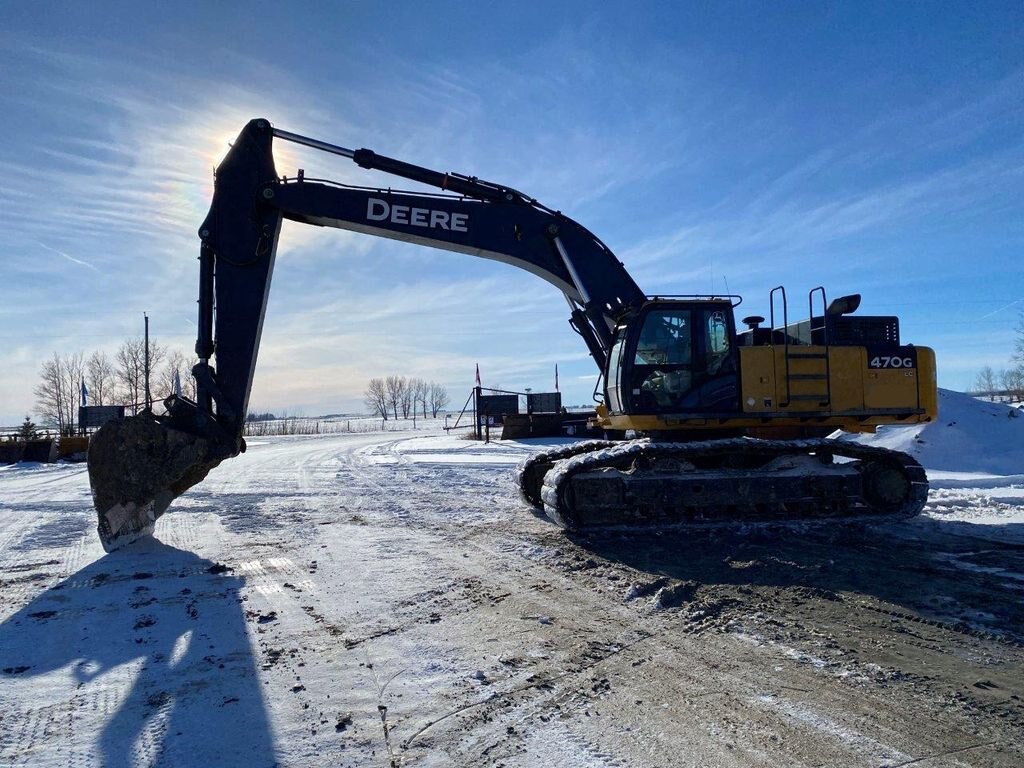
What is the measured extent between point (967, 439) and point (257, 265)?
14.7 metres

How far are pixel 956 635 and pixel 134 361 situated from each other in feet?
176

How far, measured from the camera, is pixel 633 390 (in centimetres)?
850

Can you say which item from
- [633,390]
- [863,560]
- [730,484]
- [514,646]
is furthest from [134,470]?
[863,560]

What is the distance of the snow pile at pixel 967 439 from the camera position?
14023 millimetres

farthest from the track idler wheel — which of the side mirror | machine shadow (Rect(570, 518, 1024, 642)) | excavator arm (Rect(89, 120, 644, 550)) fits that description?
excavator arm (Rect(89, 120, 644, 550))

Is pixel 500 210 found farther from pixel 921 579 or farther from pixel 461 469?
pixel 461 469

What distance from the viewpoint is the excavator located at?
807 cm

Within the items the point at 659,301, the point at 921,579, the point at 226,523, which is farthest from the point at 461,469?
the point at 921,579

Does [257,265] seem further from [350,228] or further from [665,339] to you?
[665,339]

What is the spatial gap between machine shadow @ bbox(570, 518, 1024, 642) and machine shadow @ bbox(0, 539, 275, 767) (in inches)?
146

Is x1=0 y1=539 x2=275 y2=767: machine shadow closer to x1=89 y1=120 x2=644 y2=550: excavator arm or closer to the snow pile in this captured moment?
x1=89 y1=120 x2=644 y2=550: excavator arm

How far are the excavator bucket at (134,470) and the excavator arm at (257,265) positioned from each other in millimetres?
11

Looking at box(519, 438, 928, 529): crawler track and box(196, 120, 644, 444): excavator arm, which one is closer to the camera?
box(519, 438, 928, 529): crawler track

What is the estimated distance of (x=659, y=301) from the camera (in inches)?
340
